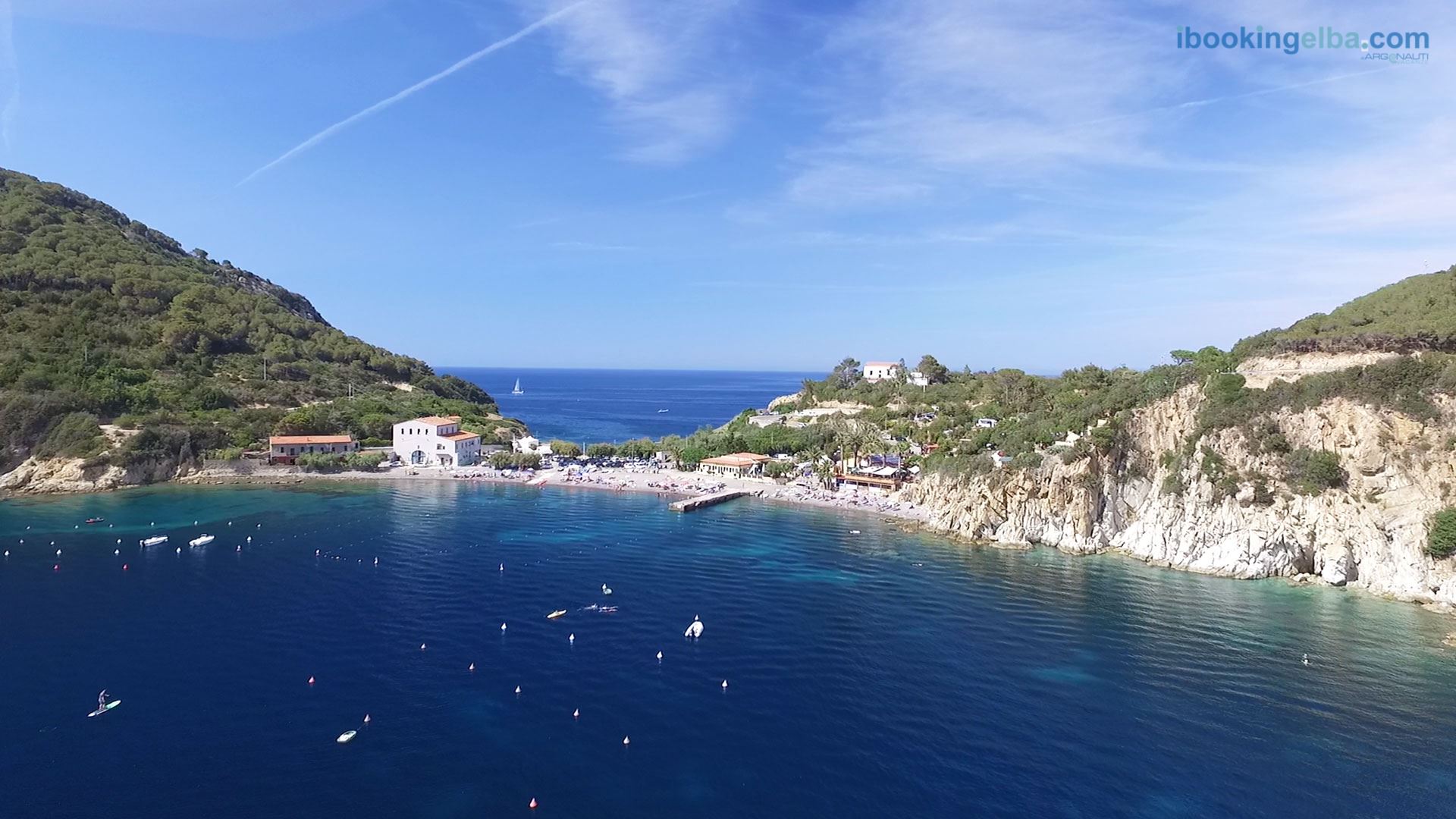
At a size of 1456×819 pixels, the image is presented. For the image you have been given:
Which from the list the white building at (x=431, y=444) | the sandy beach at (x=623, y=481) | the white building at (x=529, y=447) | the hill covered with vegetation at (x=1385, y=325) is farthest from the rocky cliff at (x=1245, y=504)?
the white building at (x=431, y=444)

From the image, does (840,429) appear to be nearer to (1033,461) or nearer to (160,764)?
(1033,461)

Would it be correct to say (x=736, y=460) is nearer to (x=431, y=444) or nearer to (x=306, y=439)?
(x=431, y=444)

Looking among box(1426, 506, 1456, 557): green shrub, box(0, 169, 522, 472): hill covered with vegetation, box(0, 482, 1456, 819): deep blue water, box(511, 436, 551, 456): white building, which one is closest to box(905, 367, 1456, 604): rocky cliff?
box(1426, 506, 1456, 557): green shrub

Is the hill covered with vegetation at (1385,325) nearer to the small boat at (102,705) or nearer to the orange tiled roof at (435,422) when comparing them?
the small boat at (102,705)

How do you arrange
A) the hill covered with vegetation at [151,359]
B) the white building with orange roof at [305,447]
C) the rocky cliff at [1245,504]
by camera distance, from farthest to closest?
the white building with orange roof at [305,447] → the hill covered with vegetation at [151,359] → the rocky cliff at [1245,504]

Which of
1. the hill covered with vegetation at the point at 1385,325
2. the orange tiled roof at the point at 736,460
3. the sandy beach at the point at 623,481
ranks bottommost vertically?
the sandy beach at the point at 623,481

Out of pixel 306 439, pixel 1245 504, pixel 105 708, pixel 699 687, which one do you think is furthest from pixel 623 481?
pixel 1245 504

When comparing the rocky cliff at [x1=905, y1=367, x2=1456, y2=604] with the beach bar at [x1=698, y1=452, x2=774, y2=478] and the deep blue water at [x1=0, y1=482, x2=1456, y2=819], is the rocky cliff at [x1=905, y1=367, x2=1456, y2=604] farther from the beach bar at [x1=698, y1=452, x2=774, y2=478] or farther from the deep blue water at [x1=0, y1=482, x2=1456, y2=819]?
the beach bar at [x1=698, y1=452, x2=774, y2=478]
